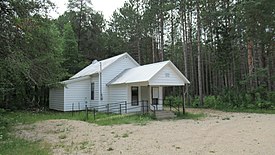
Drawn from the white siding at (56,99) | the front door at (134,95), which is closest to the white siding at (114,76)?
the front door at (134,95)

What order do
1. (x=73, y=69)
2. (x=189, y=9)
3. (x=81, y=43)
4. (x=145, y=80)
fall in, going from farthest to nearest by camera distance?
(x=81, y=43), (x=73, y=69), (x=189, y=9), (x=145, y=80)

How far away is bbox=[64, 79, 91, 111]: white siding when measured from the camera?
2108 centimetres

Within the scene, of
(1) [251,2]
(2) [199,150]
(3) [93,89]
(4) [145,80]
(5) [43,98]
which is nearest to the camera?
(2) [199,150]

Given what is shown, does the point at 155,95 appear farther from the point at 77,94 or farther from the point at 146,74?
the point at 77,94

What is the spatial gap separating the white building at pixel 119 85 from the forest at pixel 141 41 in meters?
1.95

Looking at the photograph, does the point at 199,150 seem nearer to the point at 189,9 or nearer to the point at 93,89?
the point at 93,89

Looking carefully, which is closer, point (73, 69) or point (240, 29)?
point (240, 29)

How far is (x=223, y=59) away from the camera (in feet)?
84.7

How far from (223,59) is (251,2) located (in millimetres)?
7817

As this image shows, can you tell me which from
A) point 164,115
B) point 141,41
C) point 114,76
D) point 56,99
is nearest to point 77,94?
point 56,99

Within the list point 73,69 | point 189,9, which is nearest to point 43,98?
point 73,69

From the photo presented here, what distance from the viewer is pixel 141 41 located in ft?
119

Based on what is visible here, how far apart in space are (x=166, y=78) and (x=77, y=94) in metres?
8.63

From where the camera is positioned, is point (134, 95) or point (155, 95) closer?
point (134, 95)
